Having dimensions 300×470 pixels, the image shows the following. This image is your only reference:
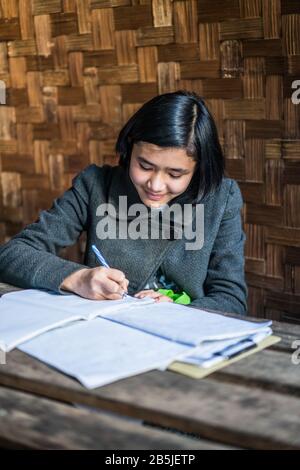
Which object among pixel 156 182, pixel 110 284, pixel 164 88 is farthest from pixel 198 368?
pixel 164 88

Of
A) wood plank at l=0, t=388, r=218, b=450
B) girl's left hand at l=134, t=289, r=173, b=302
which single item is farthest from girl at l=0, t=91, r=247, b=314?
wood plank at l=0, t=388, r=218, b=450

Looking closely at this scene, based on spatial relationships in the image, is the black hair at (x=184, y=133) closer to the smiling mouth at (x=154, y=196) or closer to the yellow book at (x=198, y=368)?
the smiling mouth at (x=154, y=196)

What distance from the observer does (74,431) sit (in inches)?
41.6

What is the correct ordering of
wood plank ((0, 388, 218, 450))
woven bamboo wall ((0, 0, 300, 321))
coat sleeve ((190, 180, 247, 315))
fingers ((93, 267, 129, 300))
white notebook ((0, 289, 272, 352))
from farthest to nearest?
woven bamboo wall ((0, 0, 300, 321)) → coat sleeve ((190, 180, 247, 315)) → fingers ((93, 267, 129, 300)) → white notebook ((0, 289, 272, 352)) → wood plank ((0, 388, 218, 450))

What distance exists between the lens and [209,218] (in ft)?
6.57

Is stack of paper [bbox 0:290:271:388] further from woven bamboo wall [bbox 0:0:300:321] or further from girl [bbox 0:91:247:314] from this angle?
woven bamboo wall [bbox 0:0:300:321]

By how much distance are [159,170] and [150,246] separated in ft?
0.88

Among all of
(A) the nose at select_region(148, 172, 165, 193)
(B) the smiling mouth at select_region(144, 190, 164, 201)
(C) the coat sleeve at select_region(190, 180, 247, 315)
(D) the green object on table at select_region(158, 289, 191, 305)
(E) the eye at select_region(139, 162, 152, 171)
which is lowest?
(D) the green object on table at select_region(158, 289, 191, 305)

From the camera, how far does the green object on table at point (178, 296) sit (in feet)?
6.37

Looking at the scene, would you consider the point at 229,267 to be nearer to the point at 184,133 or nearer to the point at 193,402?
the point at 184,133

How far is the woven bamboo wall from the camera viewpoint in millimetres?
2283

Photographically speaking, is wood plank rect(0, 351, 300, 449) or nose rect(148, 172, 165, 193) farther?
nose rect(148, 172, 165, 193)

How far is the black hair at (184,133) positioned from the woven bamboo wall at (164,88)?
0.42 metres

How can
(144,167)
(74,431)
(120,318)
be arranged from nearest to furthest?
(74,431)
(120,318)
(144,167)
